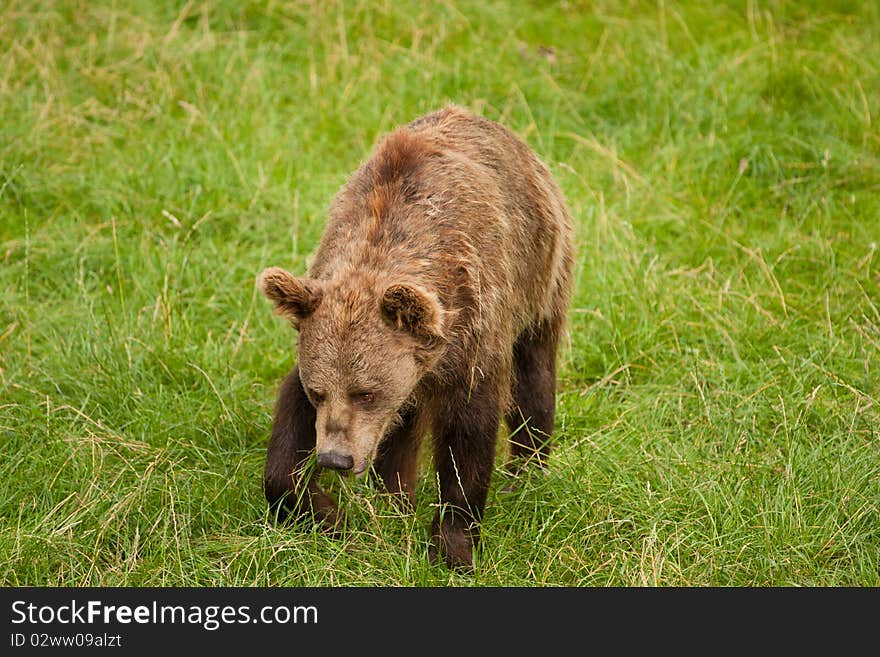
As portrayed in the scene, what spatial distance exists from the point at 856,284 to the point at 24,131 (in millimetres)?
5223

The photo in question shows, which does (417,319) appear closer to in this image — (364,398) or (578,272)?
(364,398)

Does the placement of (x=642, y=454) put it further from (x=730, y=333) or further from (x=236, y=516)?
(x=236, y=516)

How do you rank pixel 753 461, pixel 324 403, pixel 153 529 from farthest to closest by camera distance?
pixel 753 461, pixel 153 529, pixel 324 403

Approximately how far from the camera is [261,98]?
8.85m

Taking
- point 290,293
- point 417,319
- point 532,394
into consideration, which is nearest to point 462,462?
point 417,319

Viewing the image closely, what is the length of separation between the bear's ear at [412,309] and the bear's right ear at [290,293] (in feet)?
0.90

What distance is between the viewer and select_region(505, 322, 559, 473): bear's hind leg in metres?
6.01

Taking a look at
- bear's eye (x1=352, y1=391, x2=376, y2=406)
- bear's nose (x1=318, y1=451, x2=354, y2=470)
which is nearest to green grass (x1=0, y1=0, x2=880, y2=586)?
bear's nose (x1=318, y1=451, x2=354, y2=470)

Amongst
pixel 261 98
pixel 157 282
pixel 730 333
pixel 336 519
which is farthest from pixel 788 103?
pixel 336 519

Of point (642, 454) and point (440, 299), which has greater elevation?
point (440, 299)

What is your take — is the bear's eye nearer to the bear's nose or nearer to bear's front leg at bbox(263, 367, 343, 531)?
the bear's nose

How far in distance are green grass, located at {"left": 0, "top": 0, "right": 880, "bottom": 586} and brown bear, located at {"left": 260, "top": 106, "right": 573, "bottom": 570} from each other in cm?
27

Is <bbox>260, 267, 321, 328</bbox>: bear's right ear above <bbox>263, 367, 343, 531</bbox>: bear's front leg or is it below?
above

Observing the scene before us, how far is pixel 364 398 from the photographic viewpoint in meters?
4.73
